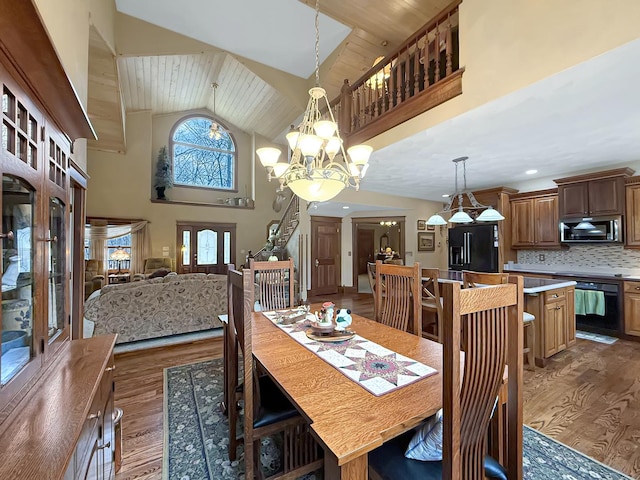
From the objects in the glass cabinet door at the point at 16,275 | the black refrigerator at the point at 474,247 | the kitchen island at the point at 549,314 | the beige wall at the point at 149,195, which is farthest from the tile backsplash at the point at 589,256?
the beige wall at the point at 149,195

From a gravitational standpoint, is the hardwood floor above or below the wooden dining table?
below

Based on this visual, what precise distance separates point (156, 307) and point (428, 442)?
3.69 m

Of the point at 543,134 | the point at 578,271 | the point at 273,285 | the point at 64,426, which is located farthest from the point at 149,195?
the point at 578,271

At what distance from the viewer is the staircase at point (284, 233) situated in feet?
21.8

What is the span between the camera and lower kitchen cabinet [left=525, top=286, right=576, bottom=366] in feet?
9.87

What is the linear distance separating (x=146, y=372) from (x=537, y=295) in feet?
13.8

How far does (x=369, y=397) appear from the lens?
108 cm

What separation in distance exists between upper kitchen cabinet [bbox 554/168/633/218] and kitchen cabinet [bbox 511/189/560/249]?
233 mm

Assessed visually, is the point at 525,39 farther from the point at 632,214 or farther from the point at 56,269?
the point at 632,214

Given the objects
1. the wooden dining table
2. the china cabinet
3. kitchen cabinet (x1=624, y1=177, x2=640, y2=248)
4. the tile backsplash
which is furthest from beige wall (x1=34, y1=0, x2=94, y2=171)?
the tile backsplash

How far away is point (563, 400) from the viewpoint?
2.39 meters

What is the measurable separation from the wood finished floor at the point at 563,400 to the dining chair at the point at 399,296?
1.18 m

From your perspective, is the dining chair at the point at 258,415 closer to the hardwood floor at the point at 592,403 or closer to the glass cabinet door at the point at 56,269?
the glass cabinet door at the point at 56,269

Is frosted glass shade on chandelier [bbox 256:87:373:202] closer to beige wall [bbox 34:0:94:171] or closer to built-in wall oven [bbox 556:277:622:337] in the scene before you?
beige wall [bbox 34:0:94:171]
